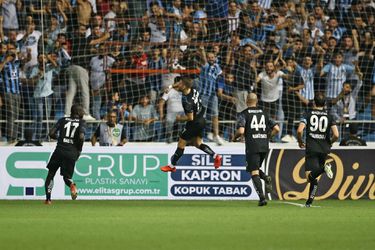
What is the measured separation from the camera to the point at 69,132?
18.8 metres

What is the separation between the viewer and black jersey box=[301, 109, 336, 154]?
58.4ft

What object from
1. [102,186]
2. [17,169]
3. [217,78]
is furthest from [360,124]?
[17,169]

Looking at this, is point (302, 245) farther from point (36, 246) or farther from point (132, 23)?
point (132, 23)

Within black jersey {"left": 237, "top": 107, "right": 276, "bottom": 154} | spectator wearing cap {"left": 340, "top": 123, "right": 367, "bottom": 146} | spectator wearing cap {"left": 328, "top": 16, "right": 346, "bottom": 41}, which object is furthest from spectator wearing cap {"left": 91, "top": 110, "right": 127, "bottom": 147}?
spectator wearing cap {"left": 328, "top": 16, "right": 346, "bottom": 41}

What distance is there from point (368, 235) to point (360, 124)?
1222 cm

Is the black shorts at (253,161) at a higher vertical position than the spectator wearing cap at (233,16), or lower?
lower

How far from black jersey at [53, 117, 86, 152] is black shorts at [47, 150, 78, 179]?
11cm

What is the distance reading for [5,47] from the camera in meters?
23.0

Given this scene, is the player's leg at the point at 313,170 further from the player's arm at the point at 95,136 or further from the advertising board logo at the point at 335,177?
the player's arm at the point at 95,136

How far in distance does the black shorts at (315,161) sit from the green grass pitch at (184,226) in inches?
30.9

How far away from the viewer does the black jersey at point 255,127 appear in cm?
1797

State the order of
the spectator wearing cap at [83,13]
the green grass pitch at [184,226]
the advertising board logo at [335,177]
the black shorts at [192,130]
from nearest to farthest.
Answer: the green grass pitch at [184,226]
the black shorts at [192,130]
the advertising board logo at [335,177]
the spectator wearing cap at [83,13]

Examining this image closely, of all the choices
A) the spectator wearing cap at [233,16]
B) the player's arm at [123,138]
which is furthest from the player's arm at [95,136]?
the spectator wearing cap at [233,16]

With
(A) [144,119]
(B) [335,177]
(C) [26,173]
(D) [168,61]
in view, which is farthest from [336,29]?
(C) [26,173]
